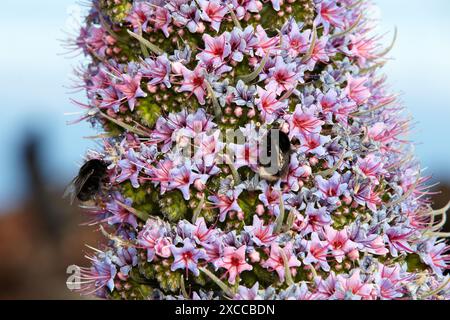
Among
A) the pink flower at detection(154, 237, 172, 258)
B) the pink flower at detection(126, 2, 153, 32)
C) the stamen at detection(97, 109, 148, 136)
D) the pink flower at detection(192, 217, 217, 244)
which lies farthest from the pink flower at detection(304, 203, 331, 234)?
the pink flower at detection(126, 2, 153, 32)

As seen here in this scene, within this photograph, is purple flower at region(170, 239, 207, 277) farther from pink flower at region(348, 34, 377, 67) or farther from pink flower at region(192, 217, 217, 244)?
pink flower at region(348, 34, 377, 67)

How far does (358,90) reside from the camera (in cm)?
549

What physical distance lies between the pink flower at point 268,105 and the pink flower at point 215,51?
324mm

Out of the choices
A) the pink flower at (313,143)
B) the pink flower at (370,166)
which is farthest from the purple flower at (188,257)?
the pink flower at (370,166)

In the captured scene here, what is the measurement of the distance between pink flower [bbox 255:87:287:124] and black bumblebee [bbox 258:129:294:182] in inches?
4.4

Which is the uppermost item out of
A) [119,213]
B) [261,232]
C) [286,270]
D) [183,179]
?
[183,179]

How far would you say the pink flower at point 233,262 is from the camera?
4.95 m

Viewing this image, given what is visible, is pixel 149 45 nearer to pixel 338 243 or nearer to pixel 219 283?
pixel 219 283

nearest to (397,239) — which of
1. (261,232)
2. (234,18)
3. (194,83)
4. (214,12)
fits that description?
(261,232)

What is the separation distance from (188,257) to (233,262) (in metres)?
0.29

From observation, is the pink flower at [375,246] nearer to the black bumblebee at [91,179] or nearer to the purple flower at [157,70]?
the purple flower at [157,70]

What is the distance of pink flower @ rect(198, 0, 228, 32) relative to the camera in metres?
5.27

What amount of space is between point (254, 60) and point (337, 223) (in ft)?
3.95

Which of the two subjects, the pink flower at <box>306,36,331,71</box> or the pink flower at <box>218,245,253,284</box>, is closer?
the pink flower at <box>218,245,253,284</box>
